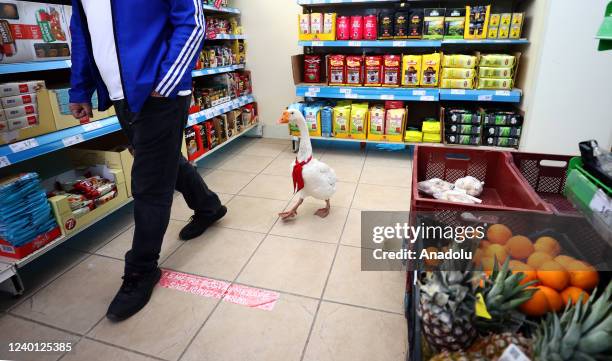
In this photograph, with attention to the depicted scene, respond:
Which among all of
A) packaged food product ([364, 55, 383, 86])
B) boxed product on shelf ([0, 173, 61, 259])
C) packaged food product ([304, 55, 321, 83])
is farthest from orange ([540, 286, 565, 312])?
packaged food product ([304, 55, 321, 83])

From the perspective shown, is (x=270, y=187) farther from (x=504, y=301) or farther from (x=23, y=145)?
(x=504, y=301)

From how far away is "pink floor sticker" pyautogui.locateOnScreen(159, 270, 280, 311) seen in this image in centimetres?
176

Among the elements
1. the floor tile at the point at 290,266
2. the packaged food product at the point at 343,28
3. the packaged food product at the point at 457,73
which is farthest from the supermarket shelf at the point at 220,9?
the floor tile at the point at 290,266

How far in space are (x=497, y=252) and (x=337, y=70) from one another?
299 cm

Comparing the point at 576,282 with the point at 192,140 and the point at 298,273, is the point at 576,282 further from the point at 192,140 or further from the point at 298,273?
the point at 192,140

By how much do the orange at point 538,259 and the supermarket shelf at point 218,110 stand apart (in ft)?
9.18

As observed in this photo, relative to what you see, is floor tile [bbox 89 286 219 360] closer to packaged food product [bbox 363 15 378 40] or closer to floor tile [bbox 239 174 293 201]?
floor tile [bbox 239 174 293 201]

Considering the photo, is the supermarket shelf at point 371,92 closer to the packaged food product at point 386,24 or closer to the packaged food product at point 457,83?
the packaged food product at point 457,83

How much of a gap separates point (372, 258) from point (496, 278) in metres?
1.21

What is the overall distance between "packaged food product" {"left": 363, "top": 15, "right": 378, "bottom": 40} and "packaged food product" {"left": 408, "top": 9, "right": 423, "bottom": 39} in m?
0.33

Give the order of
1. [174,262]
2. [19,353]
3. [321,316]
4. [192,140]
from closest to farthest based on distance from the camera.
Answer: [19,353] → [321,316] → [174,262] → [192,140]

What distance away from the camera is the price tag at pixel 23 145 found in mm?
1741

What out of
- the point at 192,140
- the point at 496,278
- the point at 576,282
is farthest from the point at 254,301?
the point at 192,140

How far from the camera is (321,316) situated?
1660 millimetres
